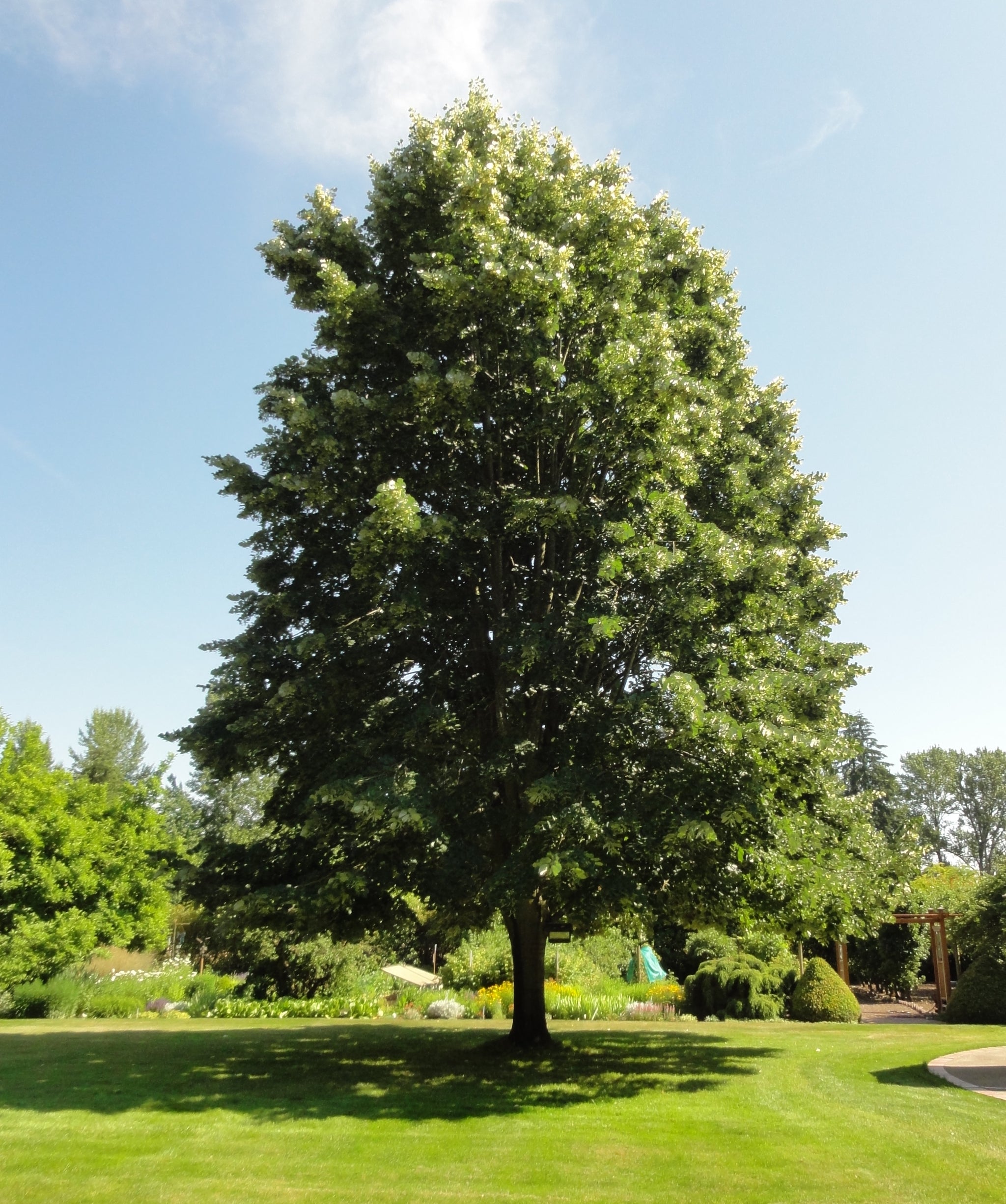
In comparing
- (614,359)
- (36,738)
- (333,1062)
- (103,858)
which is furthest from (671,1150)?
(36,738)

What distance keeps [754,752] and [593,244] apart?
26.1 ft

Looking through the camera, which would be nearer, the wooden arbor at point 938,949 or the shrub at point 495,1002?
the shrub at point 495,1002

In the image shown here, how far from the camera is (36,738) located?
24.3m

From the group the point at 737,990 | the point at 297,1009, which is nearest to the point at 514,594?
the point at 737,990

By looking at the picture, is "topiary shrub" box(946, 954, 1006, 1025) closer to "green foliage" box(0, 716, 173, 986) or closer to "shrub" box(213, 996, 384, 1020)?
"shrub" box(213, 996, 384, 1020)

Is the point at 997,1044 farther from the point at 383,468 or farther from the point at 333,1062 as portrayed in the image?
the point at 383,468

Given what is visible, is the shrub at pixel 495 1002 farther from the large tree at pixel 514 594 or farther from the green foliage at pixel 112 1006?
the green foliage at pixel 112 1006

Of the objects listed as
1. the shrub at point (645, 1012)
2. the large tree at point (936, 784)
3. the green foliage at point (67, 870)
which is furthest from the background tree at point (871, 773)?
the green foliage at point (67, 870)

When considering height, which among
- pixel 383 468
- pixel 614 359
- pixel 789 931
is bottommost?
pixel 789 931

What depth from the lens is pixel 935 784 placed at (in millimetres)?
77688

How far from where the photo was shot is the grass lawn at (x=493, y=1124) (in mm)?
6895

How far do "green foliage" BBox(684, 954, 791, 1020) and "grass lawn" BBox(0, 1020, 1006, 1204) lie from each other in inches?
245

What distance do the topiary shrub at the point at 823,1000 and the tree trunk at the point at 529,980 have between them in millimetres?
9540

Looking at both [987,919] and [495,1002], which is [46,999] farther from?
[987,919]
